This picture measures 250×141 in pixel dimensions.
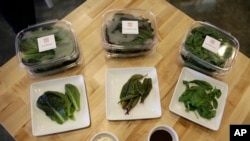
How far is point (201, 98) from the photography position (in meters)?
0.96

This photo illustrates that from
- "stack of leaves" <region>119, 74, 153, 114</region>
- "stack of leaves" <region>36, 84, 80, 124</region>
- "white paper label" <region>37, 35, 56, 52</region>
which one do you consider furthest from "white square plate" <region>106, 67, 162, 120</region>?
"white paper label" <region>37, 35, 56, 52</region>

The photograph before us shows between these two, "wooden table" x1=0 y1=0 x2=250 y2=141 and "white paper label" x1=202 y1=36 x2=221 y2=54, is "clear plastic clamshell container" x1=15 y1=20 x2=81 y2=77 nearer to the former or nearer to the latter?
"wooden table" x1=0 y1=0 x2=250 y2=141

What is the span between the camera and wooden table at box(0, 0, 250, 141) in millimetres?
935

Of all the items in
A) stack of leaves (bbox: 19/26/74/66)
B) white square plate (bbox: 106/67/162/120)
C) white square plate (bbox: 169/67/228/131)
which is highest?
stack of leaves (bbox: 19/26/74/66)

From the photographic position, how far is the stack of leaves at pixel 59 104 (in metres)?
0.94

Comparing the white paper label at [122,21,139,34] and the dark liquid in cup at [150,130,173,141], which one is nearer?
the dark liquid in cup at [150,130,173,141]

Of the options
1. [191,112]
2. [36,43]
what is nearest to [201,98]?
[191,112]

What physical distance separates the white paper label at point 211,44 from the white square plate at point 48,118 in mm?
473

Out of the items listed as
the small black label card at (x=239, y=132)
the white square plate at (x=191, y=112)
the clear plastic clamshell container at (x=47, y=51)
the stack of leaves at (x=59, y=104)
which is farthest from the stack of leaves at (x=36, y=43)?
the small black label card at (x=239, y=132)

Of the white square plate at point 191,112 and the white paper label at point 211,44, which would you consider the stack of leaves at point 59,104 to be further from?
the white paper label at point 211,44

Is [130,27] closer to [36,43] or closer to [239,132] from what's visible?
[36,43]

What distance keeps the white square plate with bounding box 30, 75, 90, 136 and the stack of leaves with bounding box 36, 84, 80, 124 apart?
0.02m

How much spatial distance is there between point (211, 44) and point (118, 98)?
0.40 m

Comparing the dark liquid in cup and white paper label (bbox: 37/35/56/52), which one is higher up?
white paper label (bbox: 37/35/56/52)
